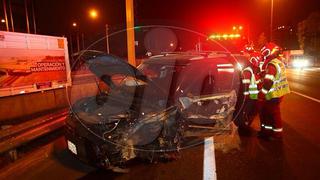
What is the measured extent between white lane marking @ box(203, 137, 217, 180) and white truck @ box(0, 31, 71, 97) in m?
4.88

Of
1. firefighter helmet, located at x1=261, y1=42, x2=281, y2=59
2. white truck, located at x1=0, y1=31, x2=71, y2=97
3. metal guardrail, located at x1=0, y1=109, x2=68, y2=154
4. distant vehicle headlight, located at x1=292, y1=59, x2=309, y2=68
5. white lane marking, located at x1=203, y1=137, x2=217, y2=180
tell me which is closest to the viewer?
white lane marking, located at x1=203, y1=137, x2=217, y2=180

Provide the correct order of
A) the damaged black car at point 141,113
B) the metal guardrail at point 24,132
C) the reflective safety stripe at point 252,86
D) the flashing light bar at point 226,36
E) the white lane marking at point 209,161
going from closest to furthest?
the damaged black car at point 141,113
the white lane marking at point 209,161
the metal guardrail at point 24,132
the reflective safety stripe at point 252,86
the flashing light bar at point 226,36

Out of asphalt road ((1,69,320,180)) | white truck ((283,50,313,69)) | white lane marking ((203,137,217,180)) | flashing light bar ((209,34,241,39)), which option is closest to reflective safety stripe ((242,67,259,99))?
asphalt road ((1,69,320,180))

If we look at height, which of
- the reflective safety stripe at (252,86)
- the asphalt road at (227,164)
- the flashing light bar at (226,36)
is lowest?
the asphalt road at (227,164)

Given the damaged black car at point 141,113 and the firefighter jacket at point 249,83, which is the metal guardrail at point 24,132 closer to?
the damaged black car at point 141,113

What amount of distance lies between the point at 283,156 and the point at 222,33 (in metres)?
10.1

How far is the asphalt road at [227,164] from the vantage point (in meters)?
4.11

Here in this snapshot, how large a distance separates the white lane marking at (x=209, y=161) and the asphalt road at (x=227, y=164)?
17mm

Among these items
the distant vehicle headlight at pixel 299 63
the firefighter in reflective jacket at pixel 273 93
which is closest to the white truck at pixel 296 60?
the distant vehicle headlight at pixel 299 63

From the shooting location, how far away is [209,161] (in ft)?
15.0

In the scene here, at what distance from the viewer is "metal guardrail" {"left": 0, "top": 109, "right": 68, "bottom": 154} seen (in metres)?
4.27

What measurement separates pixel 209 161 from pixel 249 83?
229 cm

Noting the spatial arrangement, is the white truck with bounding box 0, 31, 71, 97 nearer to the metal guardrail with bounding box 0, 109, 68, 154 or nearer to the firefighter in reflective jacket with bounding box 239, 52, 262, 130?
the metal guardrail with bounding box 0, 109, 68, 154

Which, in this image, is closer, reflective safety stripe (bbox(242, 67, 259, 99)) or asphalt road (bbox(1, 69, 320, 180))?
asphalt road (bbox(1, 69, 320, 180))
